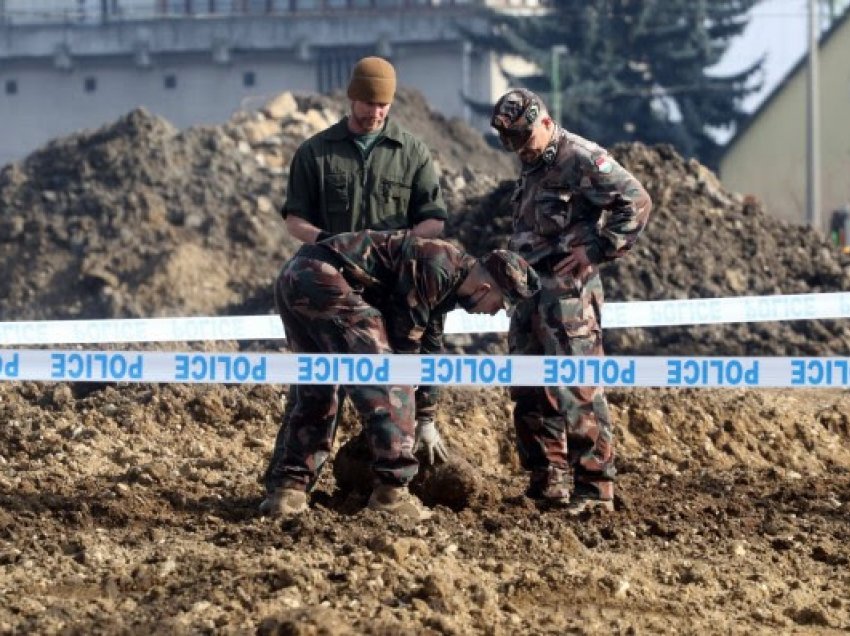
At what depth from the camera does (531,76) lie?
53.3 meters

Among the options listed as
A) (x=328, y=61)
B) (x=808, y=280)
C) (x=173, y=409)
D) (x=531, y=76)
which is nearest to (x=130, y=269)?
(x=808, y=280)

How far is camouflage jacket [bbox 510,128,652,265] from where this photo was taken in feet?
29.8

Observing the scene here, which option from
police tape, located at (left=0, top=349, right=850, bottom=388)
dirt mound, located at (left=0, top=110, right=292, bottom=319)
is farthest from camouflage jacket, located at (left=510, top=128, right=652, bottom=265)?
dirt mound, located at (left=0, top=110, right=292, bottom=319)

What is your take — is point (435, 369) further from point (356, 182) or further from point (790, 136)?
point (790, 136)

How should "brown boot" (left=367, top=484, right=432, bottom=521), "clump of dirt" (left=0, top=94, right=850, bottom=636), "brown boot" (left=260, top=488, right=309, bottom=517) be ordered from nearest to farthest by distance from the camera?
1. "clump of dirt" (left=0, top=94, right=850, bottom=636)
2. "brown boot" (left=367, top=484, right=432, bottom=521)
3. "brown boot" (left=260, top=488, right=309, bottom=517)

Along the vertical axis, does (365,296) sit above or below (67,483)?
above

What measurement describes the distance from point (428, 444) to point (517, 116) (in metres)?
1.62

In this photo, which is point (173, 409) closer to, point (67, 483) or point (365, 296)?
point (67, 483)

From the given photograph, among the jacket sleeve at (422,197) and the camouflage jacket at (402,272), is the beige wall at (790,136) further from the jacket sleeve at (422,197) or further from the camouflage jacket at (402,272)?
the camouflage jacket at (402,272)

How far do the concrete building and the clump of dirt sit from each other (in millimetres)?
44682

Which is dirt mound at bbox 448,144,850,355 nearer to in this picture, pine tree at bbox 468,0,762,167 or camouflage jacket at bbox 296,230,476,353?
camouflage jacket at bbox 296,230,476,353

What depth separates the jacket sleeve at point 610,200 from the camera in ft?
29.7

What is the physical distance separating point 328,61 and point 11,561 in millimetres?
59661

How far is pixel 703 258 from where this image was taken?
19.5 metres
